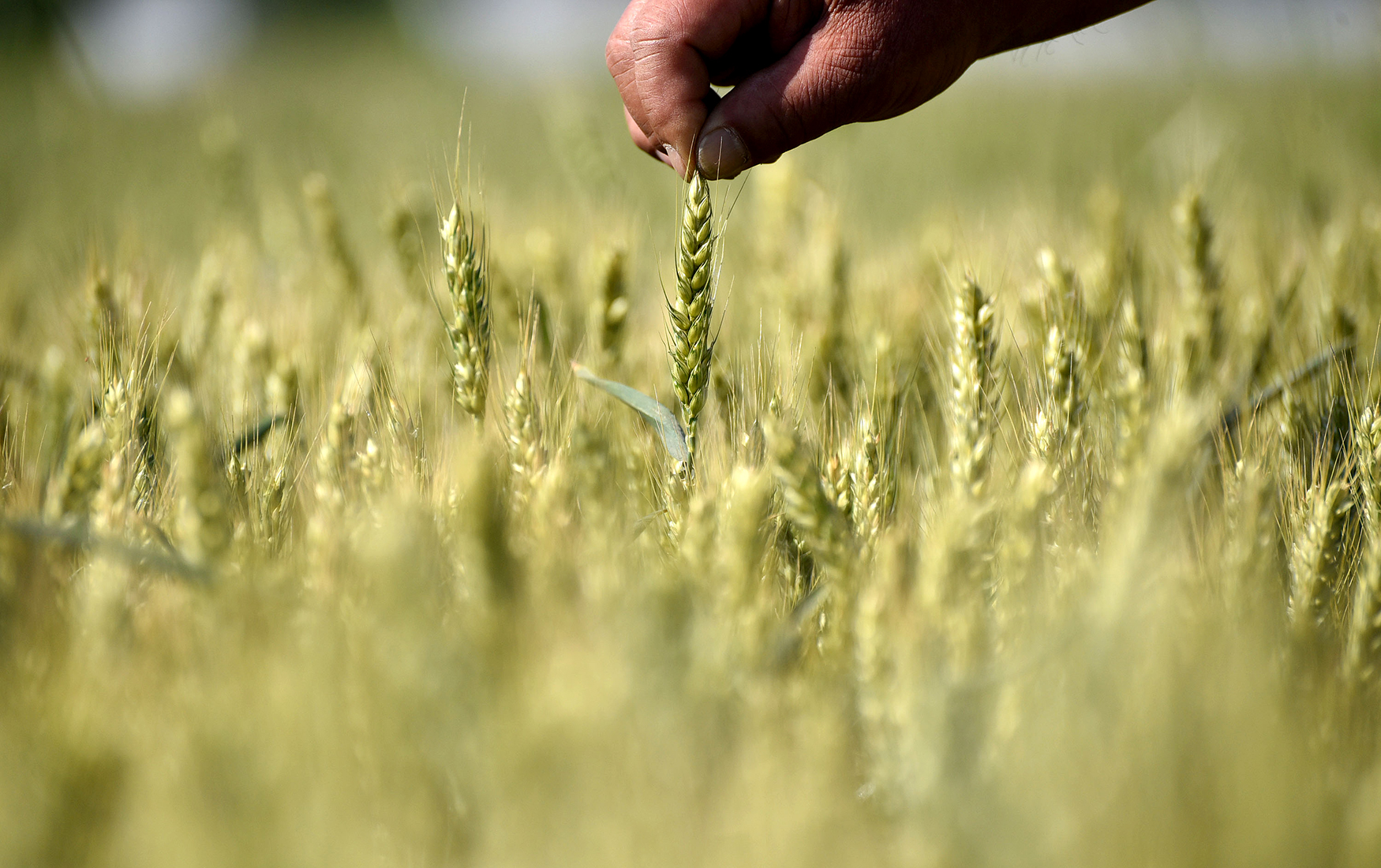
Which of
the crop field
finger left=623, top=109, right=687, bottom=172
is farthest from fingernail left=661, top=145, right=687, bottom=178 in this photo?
the crop field

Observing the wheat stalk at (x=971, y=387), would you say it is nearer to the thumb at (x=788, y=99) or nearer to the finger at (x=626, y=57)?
the thumb at (x=788, y=99)

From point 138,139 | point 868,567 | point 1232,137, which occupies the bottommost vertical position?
point 138,139

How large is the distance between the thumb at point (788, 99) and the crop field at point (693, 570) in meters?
0.10

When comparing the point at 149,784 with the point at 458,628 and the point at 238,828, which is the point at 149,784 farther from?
the point at 458,628

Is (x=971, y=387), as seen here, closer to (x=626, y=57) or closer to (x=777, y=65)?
(x=777, y=65)

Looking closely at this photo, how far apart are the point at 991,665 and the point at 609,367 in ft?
2.98

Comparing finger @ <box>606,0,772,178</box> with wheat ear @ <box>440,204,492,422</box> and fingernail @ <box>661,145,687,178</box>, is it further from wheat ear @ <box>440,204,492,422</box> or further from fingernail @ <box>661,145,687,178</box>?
wheat ear @ <box>440,204,492,422</box>

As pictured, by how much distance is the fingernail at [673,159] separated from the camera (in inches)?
46.6

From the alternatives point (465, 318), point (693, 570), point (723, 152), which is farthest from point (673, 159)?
point (693, 570)

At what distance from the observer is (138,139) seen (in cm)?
504

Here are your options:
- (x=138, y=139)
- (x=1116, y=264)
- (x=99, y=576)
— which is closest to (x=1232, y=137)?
(x=1116, y=264)

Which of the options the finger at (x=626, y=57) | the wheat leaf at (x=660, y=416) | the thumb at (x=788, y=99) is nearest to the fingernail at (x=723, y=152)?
the thumb at (x=788, y=99)

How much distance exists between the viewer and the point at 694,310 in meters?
1.09

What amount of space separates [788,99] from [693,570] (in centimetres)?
68
